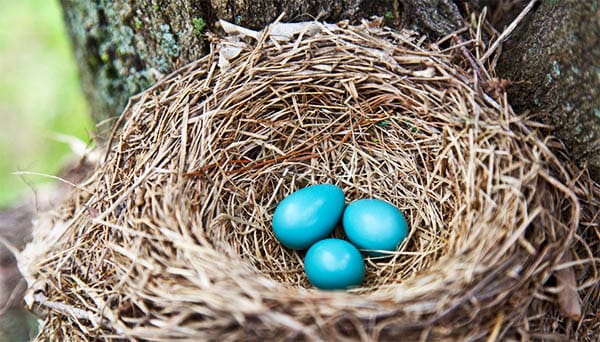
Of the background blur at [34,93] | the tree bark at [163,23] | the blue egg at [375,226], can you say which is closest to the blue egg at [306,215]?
the blue egg at [375,226]

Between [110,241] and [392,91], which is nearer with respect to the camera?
[110,241]

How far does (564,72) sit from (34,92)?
357cm

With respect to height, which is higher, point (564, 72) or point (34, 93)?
point (564, 72)

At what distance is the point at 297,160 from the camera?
221cm

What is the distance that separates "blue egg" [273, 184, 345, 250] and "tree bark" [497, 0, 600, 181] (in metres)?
0.80

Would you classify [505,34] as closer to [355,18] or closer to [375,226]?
[355,18]

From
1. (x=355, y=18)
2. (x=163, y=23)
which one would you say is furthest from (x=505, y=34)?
(x=163, y=23)

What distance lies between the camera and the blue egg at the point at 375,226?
6.56ft

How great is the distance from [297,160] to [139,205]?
677 mm

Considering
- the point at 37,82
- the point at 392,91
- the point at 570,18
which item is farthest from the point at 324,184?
the point at 37,82

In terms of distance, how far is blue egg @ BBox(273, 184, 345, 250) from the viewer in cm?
203

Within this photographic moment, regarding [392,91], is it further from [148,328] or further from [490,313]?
[148,328]

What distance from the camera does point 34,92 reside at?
3957 mm

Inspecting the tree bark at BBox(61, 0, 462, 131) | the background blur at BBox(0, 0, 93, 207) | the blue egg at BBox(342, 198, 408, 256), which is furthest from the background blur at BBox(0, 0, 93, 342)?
the blue egg at BBox(342, 198, 408, 256)
